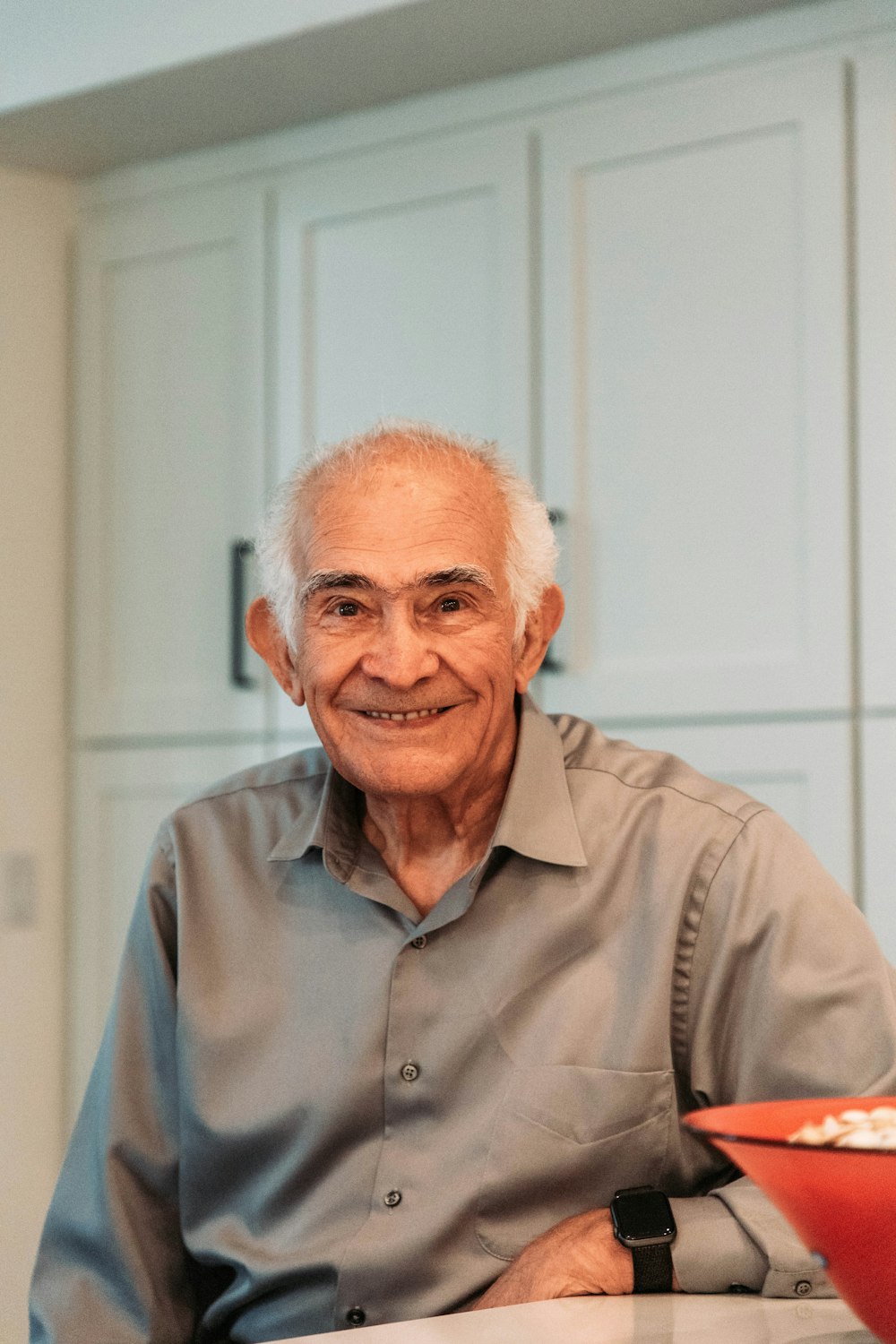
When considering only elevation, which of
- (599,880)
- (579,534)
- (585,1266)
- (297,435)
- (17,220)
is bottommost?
(585,1266)

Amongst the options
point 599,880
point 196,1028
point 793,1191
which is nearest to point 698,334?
point 599,880

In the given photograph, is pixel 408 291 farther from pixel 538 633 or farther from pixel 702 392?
pixel 538 633

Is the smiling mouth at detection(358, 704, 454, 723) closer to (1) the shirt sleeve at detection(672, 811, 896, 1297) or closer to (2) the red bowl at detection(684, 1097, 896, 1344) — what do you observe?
(1) the shirt sleeve at detection(672, 811, 896, 1297)

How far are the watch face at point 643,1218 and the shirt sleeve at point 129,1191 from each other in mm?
433

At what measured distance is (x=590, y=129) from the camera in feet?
7.45

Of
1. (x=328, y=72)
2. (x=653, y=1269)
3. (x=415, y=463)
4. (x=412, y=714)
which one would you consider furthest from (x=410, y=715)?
(x=328, y=72)

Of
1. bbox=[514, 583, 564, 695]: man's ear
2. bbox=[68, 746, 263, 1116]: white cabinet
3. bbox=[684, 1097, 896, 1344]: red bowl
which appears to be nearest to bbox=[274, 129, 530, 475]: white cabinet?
bbox=[68, 746, 263, 1116]: white cabinet

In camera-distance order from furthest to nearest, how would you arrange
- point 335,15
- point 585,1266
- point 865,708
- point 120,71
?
point 120,71 → point 335,15 → point 865,708 → point 585,1266

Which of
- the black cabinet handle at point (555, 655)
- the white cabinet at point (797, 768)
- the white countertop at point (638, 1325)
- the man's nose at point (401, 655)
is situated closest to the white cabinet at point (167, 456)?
the black cabinet handle at point (555, 655)

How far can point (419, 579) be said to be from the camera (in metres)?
1.30

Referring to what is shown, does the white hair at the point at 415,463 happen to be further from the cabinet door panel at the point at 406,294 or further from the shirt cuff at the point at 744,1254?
the cabinet door panel at the point at 406,294

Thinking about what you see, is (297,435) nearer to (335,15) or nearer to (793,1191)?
Result: (335,15)

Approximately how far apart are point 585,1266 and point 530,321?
5.08 feet

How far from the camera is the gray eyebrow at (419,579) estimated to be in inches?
51.2
